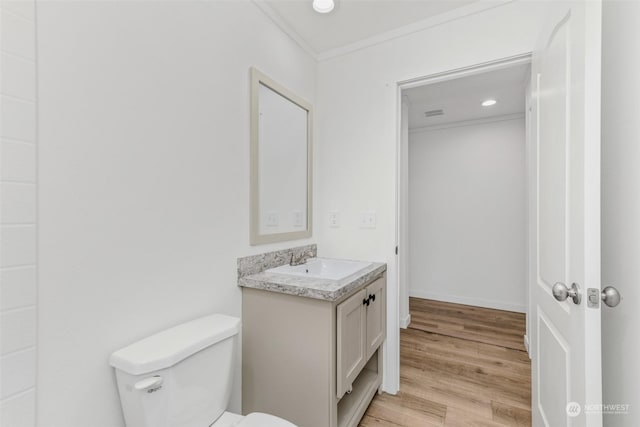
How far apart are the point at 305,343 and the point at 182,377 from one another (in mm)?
553

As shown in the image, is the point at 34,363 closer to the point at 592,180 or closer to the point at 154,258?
the point at 154,258

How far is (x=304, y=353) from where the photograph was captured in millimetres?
1353

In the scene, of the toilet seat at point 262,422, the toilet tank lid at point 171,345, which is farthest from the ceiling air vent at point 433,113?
the toilet seat at point 262,422

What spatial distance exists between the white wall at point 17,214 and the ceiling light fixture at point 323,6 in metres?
1.31

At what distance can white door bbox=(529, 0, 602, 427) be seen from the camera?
82 centimetres

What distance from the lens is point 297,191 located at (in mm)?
2014

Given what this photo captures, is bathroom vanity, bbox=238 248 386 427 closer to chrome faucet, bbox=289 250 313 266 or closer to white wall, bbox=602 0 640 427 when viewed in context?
chrome faucet, bbox=289 250 313 266

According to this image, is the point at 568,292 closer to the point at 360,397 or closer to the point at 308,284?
the point at 308,284

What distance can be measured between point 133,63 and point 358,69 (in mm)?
1476

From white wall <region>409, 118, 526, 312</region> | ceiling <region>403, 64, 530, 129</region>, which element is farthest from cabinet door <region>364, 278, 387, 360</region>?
white wall <region>409, 118, 526, 312</region>

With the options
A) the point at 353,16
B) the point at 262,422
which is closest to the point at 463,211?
the point at 353,16

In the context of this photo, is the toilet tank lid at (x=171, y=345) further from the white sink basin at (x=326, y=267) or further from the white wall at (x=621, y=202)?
the white wall at (x=621, y=202)

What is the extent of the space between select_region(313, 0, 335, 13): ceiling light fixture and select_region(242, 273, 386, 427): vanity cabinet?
5.34ft

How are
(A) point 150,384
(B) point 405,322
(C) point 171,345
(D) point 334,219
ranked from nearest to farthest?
(A) point 150,384
(C) point 171,345
(D) point 334,219
(B) point 405,322
